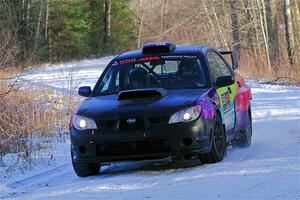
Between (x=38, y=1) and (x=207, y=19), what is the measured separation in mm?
25574

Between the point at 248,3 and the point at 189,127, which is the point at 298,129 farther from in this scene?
the point at 248,3

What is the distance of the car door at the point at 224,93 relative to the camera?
28.7 feet

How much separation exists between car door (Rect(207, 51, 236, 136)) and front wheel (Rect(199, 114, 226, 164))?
0.23 metres

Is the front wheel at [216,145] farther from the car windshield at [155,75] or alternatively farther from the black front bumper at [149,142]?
the car windshield at [155,75]

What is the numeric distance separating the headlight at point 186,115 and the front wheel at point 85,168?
118cm

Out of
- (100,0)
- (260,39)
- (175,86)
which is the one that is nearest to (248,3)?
(260,39)

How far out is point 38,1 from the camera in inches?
2231

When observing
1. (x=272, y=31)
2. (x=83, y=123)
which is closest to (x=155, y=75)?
(x=83, y=123)

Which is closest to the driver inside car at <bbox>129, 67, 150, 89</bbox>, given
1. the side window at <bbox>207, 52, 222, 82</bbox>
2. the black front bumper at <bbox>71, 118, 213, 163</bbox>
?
the side window at <bbox>207, 52, 222, 82</bbox>

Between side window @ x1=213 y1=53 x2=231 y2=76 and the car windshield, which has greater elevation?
the car windshield

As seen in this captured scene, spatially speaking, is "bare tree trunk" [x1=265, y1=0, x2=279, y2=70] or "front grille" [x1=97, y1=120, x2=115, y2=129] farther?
"bare tree trunk" [x1=265, y1=0, x2=279, y2=70]

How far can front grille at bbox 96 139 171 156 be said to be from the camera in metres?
7.77

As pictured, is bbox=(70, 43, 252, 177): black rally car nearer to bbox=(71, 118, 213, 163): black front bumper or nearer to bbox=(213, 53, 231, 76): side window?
bbox=(71, 118, 213, 163): black front bumper

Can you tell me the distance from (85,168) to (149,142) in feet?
3.17
